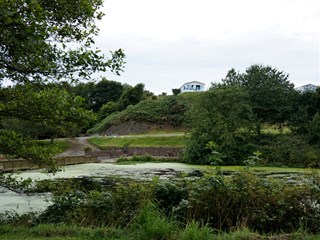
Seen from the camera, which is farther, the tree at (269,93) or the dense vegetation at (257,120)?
the tree at (269,93)

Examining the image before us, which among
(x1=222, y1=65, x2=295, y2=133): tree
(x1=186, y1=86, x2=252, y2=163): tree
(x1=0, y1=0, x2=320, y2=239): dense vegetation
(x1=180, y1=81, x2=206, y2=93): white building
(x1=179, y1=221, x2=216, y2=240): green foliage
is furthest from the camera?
(x1=180, y1=81, x2=206, y2=93): white building

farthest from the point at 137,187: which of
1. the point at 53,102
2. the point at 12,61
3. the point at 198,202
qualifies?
the point at 12,61

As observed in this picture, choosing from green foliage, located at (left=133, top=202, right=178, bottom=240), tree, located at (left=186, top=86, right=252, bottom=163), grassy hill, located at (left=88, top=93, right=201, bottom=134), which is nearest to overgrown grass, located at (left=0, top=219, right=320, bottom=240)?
green foliage, located at (left=133, top=202, right=178, bottom=240)

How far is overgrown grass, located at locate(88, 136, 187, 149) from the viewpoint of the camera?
48.9 meters

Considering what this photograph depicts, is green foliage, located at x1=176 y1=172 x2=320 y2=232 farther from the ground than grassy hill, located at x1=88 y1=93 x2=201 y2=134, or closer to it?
closer to it

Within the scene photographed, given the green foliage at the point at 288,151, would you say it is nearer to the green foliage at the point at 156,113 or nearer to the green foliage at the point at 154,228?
the green foliage at the point at 156,113

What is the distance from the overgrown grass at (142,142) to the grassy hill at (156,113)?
9.73 metres

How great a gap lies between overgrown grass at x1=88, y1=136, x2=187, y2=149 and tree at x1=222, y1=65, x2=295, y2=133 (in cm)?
1050

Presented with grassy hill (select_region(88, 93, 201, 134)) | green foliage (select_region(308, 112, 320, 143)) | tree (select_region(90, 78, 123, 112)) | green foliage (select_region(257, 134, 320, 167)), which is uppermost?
tree (select_region(90, 78, 123, 112))

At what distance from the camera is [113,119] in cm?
6819

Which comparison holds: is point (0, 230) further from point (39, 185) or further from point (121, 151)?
point (121, 151)

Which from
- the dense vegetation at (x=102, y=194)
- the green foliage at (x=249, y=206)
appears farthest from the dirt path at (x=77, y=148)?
the green foliage at (x=249, y=206)

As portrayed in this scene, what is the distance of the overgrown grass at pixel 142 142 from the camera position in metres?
48.9

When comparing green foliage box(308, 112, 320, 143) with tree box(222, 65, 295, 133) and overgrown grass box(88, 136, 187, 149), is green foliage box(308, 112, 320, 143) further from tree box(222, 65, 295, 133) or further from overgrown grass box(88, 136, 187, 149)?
overgrown grass box(88, 136, 187, 149)
